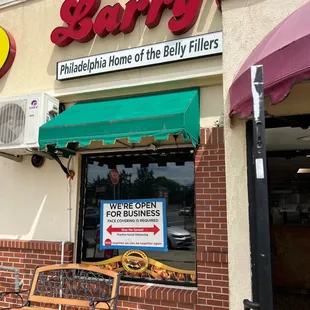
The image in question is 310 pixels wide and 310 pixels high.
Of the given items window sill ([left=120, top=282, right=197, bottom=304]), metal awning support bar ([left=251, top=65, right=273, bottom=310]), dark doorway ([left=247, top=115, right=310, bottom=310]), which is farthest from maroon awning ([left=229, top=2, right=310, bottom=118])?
window sill ([left=120, top=282, right=197, bottom=304])

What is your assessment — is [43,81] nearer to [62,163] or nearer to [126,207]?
[62,163]

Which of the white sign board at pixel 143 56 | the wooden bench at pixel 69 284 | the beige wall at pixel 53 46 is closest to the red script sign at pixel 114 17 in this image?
the beige wall at pixel 53 46

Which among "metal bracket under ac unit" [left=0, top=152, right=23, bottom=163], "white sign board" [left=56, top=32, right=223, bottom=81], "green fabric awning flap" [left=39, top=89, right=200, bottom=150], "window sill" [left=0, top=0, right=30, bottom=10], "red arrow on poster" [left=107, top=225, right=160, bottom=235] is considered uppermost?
"window sill" [left=0, top=0, right=30, bottom=10]

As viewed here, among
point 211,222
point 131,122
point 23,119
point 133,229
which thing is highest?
point 23,119

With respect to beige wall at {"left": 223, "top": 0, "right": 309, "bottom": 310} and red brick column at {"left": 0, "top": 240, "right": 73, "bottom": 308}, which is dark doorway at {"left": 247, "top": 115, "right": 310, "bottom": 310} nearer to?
beige wall at {"left": 223, "top": 0, "right": 309, "bottom": 310}

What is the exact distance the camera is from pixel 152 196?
4.99m

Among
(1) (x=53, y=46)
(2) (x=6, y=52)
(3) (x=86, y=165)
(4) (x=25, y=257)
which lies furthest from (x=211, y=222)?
(2) (x=6, y=52)

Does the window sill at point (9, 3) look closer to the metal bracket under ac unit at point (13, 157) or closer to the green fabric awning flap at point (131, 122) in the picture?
the green fabric awning flap at point (131, 122)

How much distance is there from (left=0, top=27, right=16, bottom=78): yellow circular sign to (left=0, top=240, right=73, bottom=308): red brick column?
291 centimetres

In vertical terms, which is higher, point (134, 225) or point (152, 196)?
point (152, 196)

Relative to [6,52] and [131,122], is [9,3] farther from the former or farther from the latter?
[131,122]

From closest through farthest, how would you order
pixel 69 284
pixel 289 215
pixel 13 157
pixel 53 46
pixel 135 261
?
pixel 135 261 < pixel 69 284 < pixel 13 157 < pixel 53 46 < pixel 289 215

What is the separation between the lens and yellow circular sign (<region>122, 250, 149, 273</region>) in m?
4.86

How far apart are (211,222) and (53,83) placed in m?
3.32
